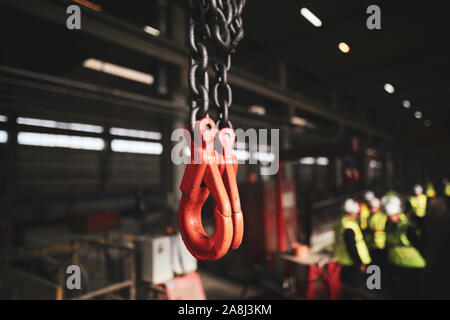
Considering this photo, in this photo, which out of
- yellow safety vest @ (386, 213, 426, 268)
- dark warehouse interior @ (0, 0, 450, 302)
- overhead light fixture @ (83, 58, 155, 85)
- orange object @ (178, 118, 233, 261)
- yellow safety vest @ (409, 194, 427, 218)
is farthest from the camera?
overhead light fixture @ (83, 58, 155, 85)

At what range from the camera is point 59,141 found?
52.1ft

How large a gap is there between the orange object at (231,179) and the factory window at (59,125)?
48.5 feet

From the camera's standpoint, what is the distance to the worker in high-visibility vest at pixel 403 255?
455 centimetres

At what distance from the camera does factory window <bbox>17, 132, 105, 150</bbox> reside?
14266 millimetres

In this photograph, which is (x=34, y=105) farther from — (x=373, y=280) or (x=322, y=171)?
(x=322, y=171)

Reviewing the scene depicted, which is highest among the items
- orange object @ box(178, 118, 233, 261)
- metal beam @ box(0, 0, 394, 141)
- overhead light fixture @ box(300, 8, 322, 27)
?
metal beam @ box(0, 0, 394, 141)

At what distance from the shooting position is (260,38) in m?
7.27

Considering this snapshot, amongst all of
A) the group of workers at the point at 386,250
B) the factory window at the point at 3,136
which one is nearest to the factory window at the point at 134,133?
the factory window at the point at 3,136

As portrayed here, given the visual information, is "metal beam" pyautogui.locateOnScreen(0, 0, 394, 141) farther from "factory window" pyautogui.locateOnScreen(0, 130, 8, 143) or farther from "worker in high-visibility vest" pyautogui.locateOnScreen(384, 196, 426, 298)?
"factory window" pyautogui.locateOnScreen(0, 130, 8, 143)

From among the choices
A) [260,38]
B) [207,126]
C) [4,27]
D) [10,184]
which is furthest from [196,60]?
[10,184]

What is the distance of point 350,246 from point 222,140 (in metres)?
4.21

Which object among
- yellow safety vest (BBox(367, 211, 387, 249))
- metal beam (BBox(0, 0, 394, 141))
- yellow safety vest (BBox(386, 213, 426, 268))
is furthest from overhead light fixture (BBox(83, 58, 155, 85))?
yellow safety vest (BBox(386, 213, 426, 268))

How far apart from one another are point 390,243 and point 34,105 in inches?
269

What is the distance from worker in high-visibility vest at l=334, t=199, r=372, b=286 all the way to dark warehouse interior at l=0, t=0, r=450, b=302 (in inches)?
1.2
